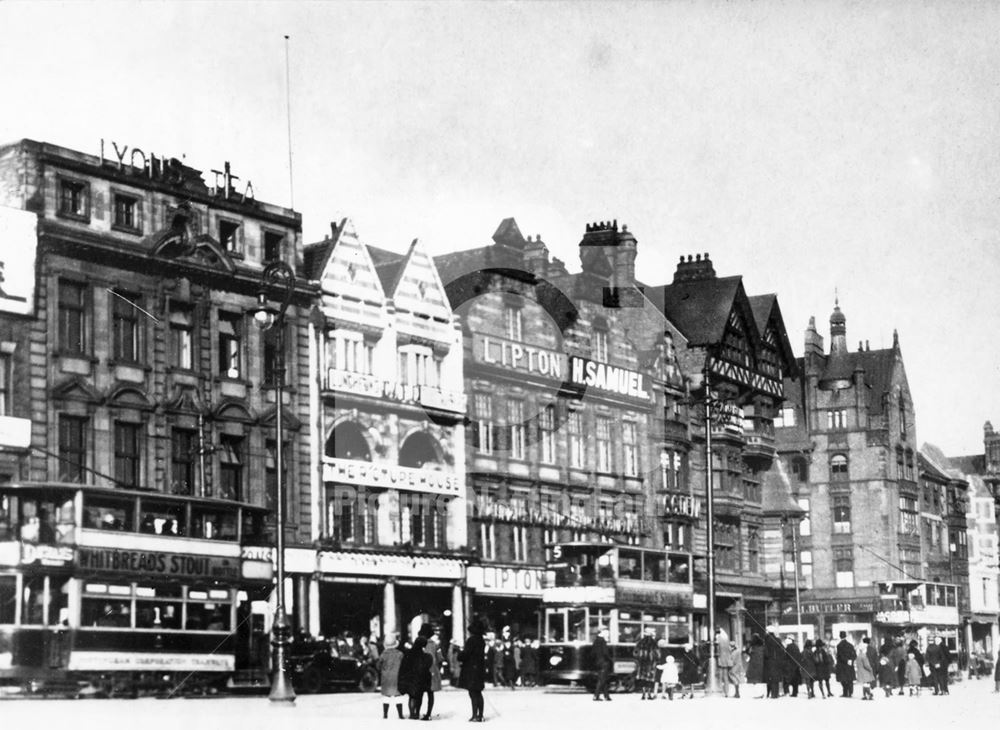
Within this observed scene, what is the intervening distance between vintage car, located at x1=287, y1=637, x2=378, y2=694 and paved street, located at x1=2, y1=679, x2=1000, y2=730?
1.43 meters

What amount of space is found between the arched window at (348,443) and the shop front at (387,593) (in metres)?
2.98

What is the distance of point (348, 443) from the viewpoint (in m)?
49.8

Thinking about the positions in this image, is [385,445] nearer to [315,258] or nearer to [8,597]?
[315,258]

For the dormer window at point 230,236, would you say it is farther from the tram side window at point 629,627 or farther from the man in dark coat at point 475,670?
the man in dark coat at point 475,670

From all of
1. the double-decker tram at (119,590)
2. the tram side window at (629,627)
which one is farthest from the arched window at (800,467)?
the double-decker tram at (119,590)

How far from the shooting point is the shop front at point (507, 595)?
2138 inches

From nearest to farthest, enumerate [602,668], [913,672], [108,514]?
[108,514], [602,668], [913,672]

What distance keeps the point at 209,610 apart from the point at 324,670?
4.80 m

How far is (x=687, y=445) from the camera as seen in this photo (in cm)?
6744

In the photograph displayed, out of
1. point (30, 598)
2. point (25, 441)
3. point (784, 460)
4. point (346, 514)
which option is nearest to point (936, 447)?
point (784, 460)

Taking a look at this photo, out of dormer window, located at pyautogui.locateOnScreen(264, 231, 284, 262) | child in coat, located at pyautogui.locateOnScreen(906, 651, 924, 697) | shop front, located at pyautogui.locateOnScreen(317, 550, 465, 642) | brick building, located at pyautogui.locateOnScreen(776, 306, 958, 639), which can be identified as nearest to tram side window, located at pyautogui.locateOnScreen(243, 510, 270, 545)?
shop front, located at pyautogui.locateOnScreen(317, 550, 465, 642)

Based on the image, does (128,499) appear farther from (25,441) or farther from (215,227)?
(215,227)

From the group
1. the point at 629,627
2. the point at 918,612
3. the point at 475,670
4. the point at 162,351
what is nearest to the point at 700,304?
the point at 918,612

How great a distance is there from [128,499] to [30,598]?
304 cm
